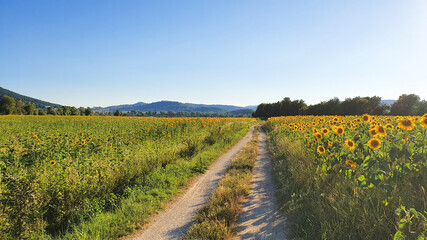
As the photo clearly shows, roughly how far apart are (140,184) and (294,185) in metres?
4.99

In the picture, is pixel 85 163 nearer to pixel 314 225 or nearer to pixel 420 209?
pixel 314 225

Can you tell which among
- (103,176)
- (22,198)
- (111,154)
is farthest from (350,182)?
(111,154)

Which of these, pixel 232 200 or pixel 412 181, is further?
pixel 232 200

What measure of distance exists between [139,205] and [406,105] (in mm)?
53233

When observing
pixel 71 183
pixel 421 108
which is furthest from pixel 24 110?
pixel 421 108

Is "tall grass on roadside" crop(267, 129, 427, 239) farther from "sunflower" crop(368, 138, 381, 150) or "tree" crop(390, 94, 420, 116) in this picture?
"tree" crop(390, 94, 420, 116)

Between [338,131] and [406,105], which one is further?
[406,105]

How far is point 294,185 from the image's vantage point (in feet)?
18.2

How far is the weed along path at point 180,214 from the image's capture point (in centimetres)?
406

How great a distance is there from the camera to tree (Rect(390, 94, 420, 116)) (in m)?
36.9

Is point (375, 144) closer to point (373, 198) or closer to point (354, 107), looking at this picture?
point (373, 198)

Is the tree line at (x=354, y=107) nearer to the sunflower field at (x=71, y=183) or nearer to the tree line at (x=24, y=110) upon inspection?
the sunflower field at (x=71, y=183)

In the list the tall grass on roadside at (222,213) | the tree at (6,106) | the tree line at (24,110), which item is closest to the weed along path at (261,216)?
the tall grass on roadside at (222,213)

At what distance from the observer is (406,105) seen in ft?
125
